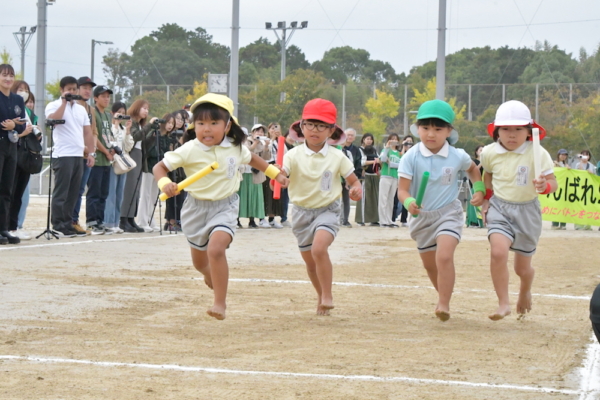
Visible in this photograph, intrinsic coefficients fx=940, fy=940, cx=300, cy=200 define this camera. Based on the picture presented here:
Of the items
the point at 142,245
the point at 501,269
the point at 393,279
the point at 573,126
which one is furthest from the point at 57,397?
the point at 573,126

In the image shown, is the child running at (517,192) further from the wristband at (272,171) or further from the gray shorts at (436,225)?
the wristband at (272,171)

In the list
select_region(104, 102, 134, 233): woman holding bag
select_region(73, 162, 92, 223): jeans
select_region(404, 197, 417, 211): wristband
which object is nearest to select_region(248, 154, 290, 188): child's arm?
select_region(404, 197, 417, 211): wristband

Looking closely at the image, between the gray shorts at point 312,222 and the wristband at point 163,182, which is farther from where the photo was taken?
the gray shorts at point 312,222

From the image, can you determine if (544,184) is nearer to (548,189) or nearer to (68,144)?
(548,189)

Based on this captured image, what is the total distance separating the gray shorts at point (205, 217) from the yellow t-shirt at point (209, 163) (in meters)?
0.06

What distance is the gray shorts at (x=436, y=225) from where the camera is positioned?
7.26 metres

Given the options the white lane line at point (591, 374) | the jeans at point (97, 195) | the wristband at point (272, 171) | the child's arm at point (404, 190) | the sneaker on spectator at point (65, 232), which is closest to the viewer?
the white lane line at point (591, 374)

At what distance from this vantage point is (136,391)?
4.66 metres

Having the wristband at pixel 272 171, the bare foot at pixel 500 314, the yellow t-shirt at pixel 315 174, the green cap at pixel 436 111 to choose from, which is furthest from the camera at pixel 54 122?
the bare foot at pixel 500 314

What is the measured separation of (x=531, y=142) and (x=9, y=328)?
4230mm

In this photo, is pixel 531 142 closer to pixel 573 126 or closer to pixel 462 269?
pixel 462 269

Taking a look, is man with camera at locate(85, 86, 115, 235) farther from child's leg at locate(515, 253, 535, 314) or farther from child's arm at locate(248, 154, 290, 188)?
child's leg at locate(515, 253, 535, 314)

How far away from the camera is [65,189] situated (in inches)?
523

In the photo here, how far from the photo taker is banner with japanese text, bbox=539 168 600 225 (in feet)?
68.1
